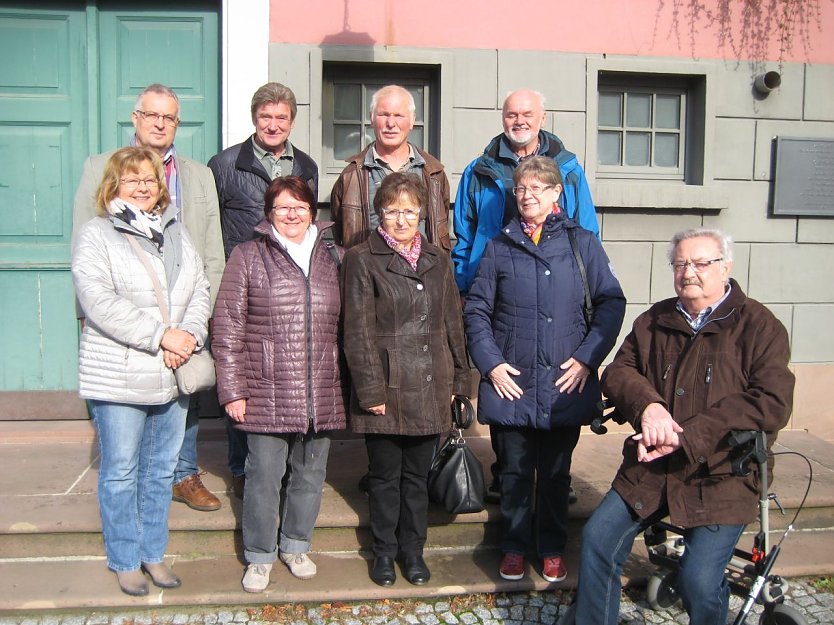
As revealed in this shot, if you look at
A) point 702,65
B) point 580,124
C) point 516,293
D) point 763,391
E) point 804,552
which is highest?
point 702,65

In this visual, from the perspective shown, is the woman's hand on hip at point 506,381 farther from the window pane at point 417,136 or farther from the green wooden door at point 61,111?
the green wooden door at point 61,111

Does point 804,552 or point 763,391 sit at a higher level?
point 763,391

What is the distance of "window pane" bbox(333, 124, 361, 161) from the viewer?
17.6 ft

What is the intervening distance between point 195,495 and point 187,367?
3.04 feet

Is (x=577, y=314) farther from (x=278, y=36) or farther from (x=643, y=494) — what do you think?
(x=278, y=36)

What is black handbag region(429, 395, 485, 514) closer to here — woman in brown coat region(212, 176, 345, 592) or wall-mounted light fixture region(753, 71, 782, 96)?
woman in brown coat region(212, 176, 345, 592)

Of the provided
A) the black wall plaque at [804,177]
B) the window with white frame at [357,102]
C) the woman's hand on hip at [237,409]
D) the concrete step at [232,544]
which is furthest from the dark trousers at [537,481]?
the black wall plaque at [804,177]

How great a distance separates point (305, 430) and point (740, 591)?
1.77 metres

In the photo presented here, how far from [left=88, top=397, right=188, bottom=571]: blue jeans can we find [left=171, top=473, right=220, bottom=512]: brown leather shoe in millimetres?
412

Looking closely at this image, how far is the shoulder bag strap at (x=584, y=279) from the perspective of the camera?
11.2ft

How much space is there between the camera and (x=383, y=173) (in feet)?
12.6

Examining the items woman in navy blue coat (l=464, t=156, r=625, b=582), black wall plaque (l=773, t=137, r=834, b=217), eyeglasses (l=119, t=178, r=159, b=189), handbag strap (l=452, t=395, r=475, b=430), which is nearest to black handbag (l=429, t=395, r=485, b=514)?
handbag strap (l=452, t=395, r=475, b=430)

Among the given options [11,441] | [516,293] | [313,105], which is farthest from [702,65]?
[11,441]

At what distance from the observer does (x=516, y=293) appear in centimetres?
339
